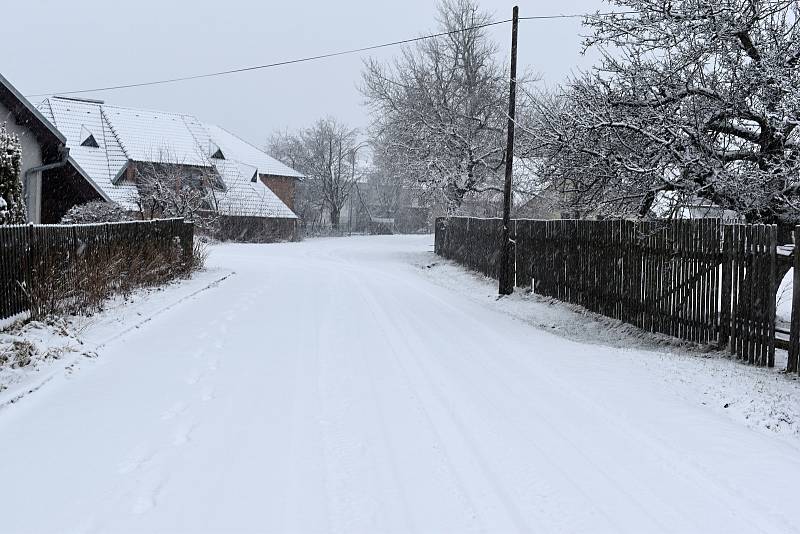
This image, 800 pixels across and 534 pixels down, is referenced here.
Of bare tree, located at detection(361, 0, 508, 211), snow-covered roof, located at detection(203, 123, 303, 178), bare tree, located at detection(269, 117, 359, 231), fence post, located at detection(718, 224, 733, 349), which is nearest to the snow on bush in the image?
fence post, located at detection(718, 224, 733, 349)

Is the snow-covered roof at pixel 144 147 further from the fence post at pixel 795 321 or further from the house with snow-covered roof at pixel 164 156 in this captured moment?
the fence post at pixel 795 321

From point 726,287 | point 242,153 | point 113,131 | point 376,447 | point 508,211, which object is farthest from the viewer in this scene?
point 242,153

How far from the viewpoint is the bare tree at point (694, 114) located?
941 cm

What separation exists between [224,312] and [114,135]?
35.7 m

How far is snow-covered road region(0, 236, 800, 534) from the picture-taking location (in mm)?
3980

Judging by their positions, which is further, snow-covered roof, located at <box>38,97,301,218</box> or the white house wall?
snow-covered roof, located at <box>38,97,301,218</box>

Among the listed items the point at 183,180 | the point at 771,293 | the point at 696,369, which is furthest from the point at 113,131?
the point at 771,293

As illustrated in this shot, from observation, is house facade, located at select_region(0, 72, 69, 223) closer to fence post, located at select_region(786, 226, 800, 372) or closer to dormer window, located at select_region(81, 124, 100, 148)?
fence post, located at select_region(786, 226, 800, 372)

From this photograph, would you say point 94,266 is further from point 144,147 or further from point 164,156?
point 144,147

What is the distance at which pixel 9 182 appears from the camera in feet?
36.8

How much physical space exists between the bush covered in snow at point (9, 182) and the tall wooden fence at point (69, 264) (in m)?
1.11

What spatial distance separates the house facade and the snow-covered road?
413 inches

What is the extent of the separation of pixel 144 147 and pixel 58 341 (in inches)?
1472

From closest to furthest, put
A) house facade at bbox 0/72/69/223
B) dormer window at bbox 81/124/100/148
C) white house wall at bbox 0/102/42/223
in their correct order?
house facade at bbox 0/72/69/223, white house wall at bbox 0/102/42/223, dormer window at bbox 81/124/100/148
